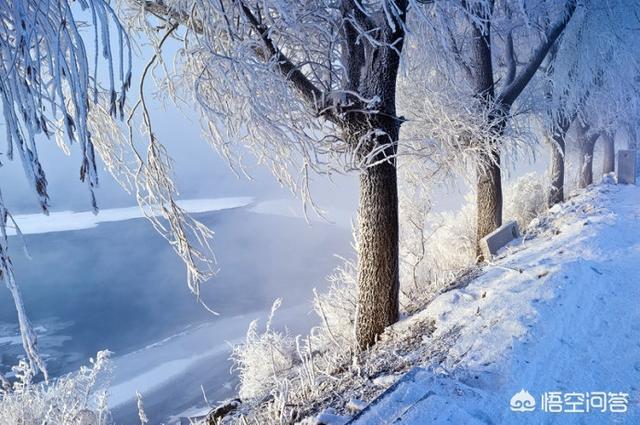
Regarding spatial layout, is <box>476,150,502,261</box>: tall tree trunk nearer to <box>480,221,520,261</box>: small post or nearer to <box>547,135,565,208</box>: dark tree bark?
<box>480,221,520,261</box>: small post

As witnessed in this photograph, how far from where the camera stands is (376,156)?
187 inches

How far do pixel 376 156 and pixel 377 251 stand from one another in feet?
3.67

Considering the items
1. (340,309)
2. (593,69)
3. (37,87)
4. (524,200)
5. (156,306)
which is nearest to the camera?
(37,87)

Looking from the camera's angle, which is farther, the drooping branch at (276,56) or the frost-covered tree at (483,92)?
the frost-covered tree at (483,92)

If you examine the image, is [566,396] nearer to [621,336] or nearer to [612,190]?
[621,336]

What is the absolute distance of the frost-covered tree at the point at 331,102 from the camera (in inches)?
159

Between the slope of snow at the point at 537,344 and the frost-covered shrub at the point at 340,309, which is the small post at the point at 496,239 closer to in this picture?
the slope of snow at the point at 537,344

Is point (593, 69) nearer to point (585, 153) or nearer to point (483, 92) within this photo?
point (483, 92)

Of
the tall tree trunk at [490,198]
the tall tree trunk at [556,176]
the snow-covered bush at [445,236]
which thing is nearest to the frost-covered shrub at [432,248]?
the snow-covered bush at [445,236]

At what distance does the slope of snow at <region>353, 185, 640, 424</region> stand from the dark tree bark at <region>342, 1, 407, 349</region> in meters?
0.52

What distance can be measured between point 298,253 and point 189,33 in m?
34.9

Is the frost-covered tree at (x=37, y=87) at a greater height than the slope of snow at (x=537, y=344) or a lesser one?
greater

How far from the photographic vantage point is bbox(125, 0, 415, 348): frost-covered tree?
4.04m

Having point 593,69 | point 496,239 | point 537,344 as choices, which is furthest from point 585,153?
point 537,344
